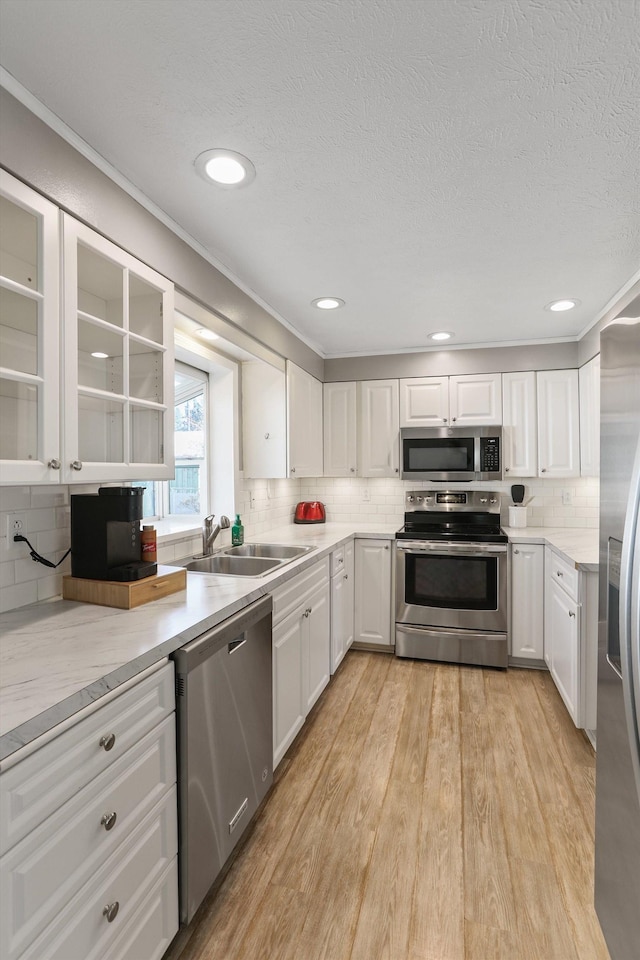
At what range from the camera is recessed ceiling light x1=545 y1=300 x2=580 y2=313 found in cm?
284

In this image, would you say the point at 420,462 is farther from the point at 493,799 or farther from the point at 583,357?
the point at 493,799

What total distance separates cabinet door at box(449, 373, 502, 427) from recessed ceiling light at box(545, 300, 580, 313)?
814 mm

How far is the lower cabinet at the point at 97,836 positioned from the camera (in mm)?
883

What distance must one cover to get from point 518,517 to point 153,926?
3.28 m

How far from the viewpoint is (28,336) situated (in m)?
1.29

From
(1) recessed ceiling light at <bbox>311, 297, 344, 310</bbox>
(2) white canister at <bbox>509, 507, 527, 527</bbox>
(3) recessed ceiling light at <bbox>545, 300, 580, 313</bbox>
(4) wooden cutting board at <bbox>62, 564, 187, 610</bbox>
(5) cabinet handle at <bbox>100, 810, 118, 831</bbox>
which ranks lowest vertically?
(5) cabinet handle at <bbox>100, 810, 118, 831</bbox>

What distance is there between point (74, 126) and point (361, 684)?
3.07m

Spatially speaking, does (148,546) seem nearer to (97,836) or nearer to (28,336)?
(28,336)

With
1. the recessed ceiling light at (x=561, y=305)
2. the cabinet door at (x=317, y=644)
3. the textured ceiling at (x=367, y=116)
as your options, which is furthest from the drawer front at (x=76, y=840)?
the recessed ceiling light at (x=561, y=305)

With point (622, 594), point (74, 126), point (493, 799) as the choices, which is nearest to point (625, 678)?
point (622, 594)

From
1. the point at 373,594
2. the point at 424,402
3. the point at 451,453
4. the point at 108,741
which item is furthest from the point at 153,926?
the point at 424,402

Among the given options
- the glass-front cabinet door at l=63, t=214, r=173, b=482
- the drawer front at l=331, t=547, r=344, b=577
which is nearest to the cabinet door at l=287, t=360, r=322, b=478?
the drawer front at l=331, t=547, r=344, b=577

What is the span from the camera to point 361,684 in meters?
3.13

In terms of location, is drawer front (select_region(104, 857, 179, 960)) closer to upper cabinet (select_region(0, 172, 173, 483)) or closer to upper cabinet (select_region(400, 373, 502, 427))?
upper cabinet (select_region(0, 172, 173, 483))
